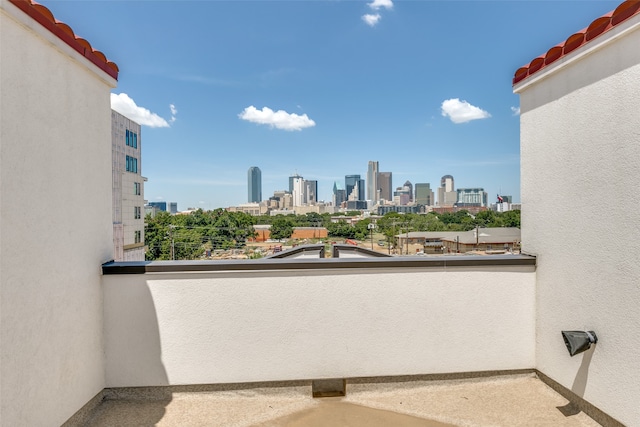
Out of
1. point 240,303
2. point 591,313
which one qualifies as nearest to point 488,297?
point 591,313

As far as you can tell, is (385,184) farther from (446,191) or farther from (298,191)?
(298,191)

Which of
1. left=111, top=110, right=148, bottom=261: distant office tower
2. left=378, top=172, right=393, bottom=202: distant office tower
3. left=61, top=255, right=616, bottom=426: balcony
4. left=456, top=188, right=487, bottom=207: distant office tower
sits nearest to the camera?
left=61, top=255, right=616, bottom=426: balcony

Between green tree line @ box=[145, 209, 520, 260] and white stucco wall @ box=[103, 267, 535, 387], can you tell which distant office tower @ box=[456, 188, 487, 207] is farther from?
white stucco wall @ box=[103, 267, 535, 387]

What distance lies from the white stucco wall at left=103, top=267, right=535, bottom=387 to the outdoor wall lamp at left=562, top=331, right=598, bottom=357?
50 centimetres

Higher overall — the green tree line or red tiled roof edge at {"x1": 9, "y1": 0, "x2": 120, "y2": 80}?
red tiled roof edge at {"x1": 9, "y1": 0, "x2": 120, "y2": 80}

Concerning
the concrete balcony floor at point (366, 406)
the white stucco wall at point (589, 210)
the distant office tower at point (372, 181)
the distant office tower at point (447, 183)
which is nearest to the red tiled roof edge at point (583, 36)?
the white stucco wall at point (589, 210)

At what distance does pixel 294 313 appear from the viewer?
2377mm

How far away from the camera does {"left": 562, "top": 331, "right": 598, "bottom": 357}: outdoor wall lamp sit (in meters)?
1.98

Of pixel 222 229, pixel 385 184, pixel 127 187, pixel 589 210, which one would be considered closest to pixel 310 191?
pixel 385 184

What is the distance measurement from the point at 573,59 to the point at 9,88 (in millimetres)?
3346

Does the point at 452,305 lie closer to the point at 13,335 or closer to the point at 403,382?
the point at 403,382

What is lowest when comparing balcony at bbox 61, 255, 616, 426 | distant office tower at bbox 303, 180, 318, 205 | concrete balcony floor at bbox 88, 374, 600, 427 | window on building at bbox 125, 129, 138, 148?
concrete balcony floor at bbox 88, 374, 600, 427

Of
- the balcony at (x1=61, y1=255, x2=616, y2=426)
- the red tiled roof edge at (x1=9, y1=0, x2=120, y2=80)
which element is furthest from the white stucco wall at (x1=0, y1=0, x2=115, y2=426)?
the balcony at (x1=61, y1=255, x2=616, y2=426)

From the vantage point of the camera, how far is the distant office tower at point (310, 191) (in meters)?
176
